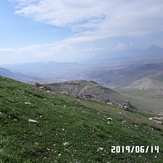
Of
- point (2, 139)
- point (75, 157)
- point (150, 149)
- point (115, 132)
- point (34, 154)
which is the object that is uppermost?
point (2, 139)

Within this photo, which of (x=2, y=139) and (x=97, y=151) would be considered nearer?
(x=2, y=139)

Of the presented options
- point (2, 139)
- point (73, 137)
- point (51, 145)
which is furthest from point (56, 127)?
point (2, 139)

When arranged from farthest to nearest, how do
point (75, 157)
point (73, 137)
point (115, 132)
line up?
1. point (115, 132)
2. point (73, 137)
3. point (75, 157)

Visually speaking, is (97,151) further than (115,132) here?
No

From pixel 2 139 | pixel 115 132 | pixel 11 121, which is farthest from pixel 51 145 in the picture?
pixel 115 132

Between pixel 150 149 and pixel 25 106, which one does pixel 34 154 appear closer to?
pixel 25 106

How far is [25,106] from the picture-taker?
62.5 ft

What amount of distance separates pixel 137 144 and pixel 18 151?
47.8 feet

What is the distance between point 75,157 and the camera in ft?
36.6

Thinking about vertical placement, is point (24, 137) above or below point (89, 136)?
above

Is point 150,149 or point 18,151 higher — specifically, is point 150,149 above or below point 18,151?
below

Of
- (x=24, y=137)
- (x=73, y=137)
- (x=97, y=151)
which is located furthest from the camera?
(x=73, y=137)

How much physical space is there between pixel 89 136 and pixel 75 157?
4.73m

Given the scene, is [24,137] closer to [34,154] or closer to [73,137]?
[34,154]
